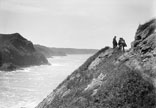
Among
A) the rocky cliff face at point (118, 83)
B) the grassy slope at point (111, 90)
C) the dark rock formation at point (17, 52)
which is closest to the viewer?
the grassy slope at point (111, 90)

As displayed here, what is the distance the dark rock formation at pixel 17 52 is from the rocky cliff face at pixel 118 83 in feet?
366

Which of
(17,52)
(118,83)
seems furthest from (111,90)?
(17,52)

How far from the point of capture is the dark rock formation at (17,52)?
133 m

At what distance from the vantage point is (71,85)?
2356 centimetres

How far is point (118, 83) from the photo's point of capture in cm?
1670

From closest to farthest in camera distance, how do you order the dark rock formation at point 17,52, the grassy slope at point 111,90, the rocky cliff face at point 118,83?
1. the grassy slope at point 111,90
2. the rocky cliff face at point 118,83
3. the dark rock formation at point 17,52

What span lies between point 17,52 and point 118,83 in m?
143

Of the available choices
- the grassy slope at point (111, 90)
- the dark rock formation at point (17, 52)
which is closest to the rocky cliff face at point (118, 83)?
the grassy slope at point (111, 90)

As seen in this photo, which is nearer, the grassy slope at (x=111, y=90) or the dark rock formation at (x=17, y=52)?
the grassy slope at (x=111, y=90)

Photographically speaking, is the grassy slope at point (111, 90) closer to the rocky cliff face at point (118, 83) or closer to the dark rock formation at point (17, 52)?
the rocky cliff face at point (118, 83)

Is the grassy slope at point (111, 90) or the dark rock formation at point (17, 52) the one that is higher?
the dark rock formation at point (17, 52)

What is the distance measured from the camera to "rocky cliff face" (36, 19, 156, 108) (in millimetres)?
14852

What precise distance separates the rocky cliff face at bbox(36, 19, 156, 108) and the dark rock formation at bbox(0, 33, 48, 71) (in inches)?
4394

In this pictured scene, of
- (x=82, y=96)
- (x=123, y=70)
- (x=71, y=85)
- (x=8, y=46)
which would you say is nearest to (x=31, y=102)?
(x=71, y=85)
